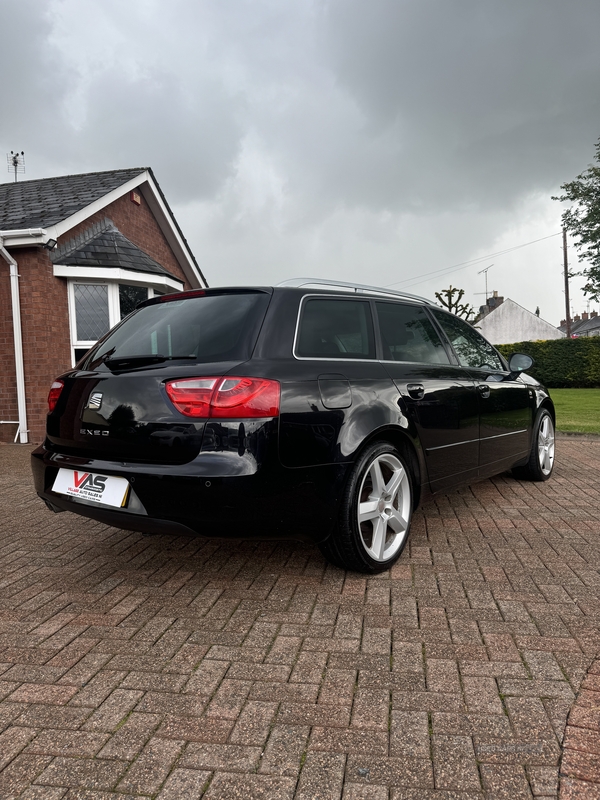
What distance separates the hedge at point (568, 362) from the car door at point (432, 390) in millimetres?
21903

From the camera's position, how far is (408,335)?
4.10m

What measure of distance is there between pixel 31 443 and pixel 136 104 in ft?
26.4

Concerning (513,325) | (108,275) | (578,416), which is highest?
(513,325)

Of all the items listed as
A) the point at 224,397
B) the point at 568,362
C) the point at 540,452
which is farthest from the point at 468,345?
the point at 568,362

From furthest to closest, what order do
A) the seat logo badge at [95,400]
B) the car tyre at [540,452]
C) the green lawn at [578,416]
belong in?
the green lawn at [578,416] → the car tyre at [540,452] → the seat logo badge at [95,400]

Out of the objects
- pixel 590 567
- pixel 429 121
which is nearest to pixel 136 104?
pixel 429 121

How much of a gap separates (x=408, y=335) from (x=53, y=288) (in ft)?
25.0

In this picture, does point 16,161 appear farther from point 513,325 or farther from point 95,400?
point 513,325

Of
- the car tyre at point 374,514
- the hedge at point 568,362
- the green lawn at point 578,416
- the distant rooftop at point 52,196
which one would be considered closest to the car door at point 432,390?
the car tyre at point 374,514

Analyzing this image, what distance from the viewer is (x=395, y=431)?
11.7 ft

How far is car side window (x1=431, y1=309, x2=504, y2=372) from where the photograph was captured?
4.63 meters

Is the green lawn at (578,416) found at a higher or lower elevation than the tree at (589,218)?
lower

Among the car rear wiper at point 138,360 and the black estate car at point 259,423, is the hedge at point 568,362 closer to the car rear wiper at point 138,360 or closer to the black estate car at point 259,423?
the black estate car at point 259,423

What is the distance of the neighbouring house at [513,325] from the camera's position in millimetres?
49625
